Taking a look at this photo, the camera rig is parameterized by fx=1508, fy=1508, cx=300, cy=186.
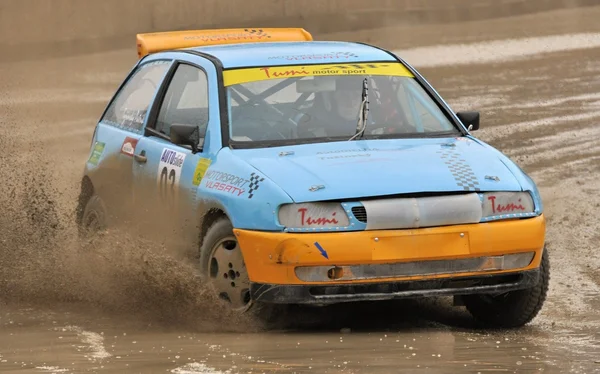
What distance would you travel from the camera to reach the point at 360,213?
7.20m

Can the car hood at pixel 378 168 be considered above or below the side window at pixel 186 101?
below

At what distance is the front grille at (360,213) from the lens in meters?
7.19

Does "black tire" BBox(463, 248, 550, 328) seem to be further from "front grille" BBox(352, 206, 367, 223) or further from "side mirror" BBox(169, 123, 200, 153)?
"side mirror" BBox(169, 123, 200, 153)

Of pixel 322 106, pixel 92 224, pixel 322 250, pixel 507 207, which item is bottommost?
pixel 92 224

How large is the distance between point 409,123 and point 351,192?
1315mm

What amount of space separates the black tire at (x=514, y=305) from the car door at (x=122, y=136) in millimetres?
2371

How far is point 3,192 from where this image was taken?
11.6 meters

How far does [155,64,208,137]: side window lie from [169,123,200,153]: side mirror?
0.10 metres

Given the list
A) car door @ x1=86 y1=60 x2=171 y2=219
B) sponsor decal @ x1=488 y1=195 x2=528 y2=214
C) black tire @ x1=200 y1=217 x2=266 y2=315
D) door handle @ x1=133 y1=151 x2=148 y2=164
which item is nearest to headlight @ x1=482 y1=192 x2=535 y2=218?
sponsor decal @ x1=488 y1=195 x2=528 y2=214

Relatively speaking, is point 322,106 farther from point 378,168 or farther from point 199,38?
point 199,38

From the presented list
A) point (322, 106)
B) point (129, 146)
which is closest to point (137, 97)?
point (129, 146)

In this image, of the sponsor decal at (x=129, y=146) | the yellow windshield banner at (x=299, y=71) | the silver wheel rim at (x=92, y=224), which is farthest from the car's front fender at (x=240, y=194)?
the silver wheel rim at (x=92, y=224)

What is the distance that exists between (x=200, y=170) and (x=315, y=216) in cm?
111

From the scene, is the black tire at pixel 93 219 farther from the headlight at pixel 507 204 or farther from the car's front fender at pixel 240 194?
the headlight at pixel 507 204
